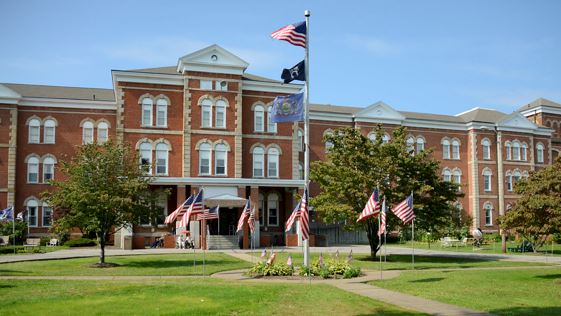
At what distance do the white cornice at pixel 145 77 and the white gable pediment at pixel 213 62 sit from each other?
1070 millimetres

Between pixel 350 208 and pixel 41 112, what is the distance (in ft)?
100

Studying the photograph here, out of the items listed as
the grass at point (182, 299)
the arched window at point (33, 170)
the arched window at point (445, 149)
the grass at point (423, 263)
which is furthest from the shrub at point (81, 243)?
the arched window at point (445, 149)

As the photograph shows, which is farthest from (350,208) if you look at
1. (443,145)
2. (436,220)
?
(443,145)

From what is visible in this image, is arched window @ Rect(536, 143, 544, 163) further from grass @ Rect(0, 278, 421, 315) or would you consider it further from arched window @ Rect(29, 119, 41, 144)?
grass @ Rect(0, 278, 421, 315)

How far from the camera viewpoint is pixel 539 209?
23.9m

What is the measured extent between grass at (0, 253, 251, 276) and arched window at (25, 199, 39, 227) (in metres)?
18.1

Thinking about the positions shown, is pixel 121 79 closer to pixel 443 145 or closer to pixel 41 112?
pixel 41 112

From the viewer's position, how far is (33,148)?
49000 mm

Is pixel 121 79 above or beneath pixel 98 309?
above

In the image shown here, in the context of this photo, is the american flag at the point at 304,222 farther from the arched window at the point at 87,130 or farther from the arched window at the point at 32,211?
the arched window at the point at 32,211

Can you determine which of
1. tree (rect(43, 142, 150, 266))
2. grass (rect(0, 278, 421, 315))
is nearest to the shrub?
tree (rect(43, 142, 150, 266))

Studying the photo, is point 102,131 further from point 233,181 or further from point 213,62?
point 233,181

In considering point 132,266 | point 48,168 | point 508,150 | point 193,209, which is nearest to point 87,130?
point 48,168

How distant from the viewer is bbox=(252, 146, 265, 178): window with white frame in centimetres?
5003
